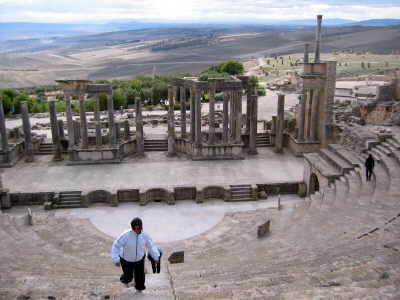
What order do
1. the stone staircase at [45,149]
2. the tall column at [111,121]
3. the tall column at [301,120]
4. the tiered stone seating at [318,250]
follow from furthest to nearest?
the stone staircase at [45,149] < the tall column at [301,120] < the tall column at [111,121] < the tiered stone seating at [318,250]

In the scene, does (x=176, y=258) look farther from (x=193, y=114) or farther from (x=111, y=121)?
(x=193, y=114)

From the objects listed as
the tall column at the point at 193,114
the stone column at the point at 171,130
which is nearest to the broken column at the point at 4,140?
the stone column at the point at 171,130

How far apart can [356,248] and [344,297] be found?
382cm

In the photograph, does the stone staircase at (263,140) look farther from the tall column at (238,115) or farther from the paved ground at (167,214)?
the paved ground at (167,214)

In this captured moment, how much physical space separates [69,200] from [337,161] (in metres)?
13.8

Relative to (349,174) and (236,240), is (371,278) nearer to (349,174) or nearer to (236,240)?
(236,240)

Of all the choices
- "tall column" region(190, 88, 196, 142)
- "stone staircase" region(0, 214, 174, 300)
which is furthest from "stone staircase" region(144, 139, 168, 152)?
"stone staircase" region(0, 214, 174, 300)

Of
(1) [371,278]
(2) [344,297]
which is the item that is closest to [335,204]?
(1) [371,278]

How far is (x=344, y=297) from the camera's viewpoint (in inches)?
329

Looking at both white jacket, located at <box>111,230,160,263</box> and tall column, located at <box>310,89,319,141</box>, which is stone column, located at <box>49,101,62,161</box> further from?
white jacket, located at <box>111,230,160,263</box>

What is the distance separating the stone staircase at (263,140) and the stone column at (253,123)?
212 centimetres

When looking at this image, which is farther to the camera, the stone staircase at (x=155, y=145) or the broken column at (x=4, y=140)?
the stone staircase at (x=155, y=145)

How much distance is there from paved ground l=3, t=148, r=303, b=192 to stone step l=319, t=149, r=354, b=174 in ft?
7.70

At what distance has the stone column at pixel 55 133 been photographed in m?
27.9
